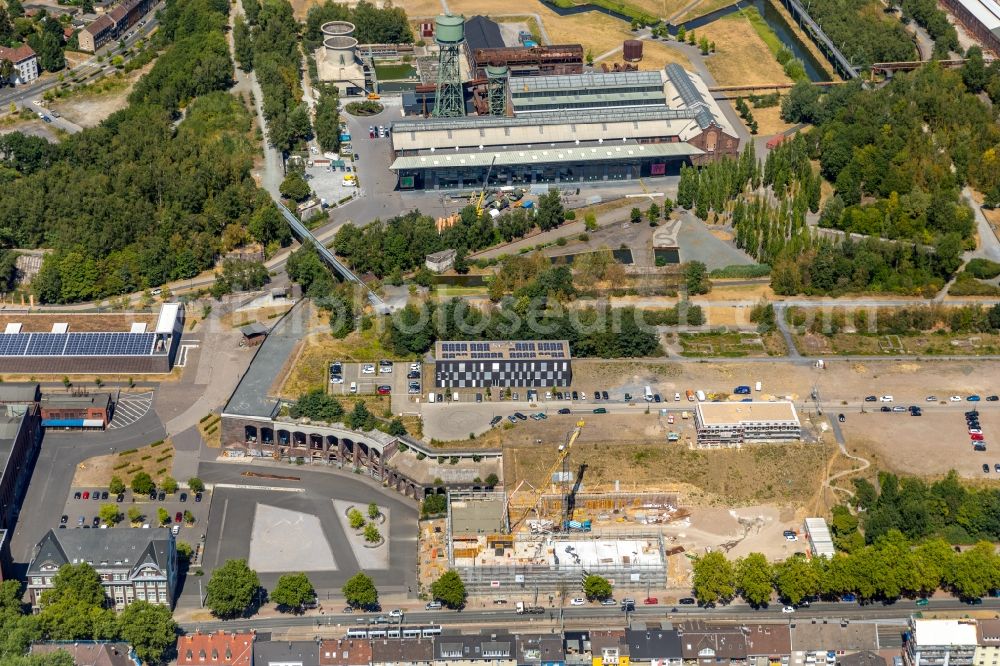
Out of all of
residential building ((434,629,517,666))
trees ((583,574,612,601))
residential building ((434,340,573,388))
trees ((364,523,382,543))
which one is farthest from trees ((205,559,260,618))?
residential building ((434,340,573,388))

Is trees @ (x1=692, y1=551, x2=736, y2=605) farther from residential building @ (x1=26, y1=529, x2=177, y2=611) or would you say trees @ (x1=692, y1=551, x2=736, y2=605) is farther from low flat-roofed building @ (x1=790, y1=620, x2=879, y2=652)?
residential building @ (x1=26, y1=529, x2=177, y2=611)

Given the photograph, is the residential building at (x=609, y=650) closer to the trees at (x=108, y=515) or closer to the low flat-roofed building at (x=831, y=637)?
the low flat-roofed building at (x=831, y=637)

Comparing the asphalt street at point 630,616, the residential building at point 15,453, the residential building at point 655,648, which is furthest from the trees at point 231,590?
the residential building at point 655,648

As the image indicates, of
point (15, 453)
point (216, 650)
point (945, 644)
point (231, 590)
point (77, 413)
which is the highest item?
point (77, 413)

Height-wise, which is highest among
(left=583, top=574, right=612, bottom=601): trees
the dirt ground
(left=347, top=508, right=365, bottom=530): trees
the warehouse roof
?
the warehouse roof

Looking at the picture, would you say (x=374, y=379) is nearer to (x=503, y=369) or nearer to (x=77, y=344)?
(x=503, y=369)

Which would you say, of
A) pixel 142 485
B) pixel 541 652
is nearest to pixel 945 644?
pixel 541 652
